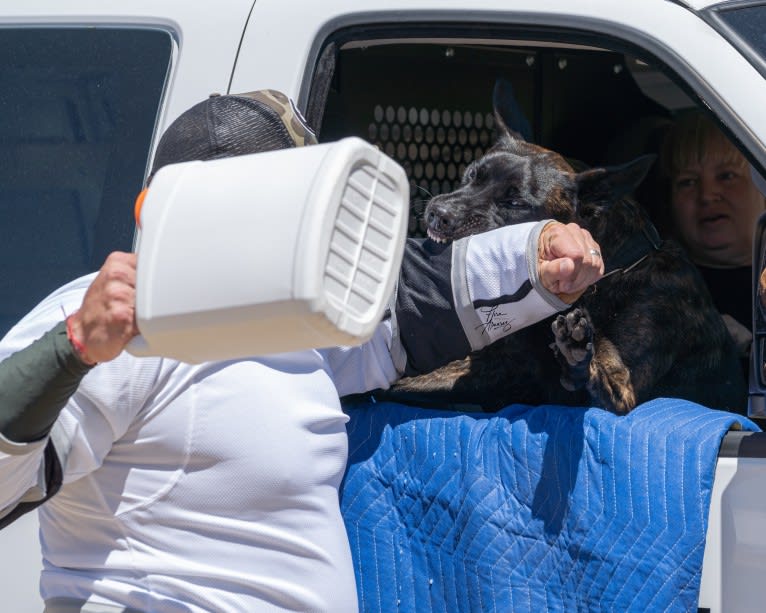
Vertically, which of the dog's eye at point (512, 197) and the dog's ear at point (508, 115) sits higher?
the dog's ear at point (508, 115)

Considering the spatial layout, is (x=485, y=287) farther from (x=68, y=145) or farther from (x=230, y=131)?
(x=68, y=145)

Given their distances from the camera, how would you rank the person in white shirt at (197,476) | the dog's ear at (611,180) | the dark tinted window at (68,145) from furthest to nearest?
the dog's ear at (611,180), the dark tinted window at (68,145), the person in white shirt at (197,476)

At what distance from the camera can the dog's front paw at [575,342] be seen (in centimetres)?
255

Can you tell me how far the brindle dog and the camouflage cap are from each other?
1.07 m

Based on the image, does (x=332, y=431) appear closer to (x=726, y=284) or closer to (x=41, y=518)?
(x=41, y=518)

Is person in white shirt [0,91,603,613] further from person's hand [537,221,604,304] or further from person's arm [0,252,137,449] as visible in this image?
person's hand [537,221,604,304]

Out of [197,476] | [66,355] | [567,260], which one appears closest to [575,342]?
[567,260]

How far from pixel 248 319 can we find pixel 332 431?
0.69m

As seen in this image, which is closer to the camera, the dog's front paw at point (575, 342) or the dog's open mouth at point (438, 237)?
the dog's front paw at point (575, 342)

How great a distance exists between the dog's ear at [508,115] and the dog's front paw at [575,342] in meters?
0.75

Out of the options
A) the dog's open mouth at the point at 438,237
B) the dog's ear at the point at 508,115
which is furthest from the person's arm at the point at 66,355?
the dog's ear at the point at 508,115

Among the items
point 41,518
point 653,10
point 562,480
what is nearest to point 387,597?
point 562,480
